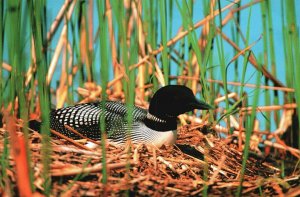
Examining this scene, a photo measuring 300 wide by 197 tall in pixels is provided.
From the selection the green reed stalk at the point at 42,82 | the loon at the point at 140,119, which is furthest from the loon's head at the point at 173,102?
the green reed stalk at the point at 42,82

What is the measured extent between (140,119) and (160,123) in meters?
0.11

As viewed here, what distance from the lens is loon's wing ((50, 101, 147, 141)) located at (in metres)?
3.35

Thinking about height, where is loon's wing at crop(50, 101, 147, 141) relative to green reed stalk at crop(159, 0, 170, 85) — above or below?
below

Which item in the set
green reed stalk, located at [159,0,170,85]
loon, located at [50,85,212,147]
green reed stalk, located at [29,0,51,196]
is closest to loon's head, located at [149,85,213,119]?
loon, located at [50,85,212,147]

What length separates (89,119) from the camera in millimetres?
3367

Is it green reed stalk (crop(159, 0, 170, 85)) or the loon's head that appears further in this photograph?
the loon's head

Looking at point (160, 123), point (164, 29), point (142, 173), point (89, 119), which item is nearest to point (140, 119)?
point (160, 123)

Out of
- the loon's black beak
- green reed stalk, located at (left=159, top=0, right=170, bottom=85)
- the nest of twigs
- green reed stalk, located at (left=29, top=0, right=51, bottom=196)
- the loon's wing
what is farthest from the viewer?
the loon's wing

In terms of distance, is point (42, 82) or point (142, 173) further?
point (142, 173)

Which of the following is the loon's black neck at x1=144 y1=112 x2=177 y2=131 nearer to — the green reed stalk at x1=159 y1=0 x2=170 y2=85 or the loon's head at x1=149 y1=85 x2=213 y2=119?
the loon's head at x1=149 y1=85 x2=213 y2=119

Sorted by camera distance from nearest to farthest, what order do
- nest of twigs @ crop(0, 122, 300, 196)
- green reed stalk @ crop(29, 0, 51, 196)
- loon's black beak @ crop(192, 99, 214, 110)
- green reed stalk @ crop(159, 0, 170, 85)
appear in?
green reed stalk @ crop(29, 0, 51, 196), nest of twigs @ crop(0, 122, 300, 196), green reed stalk @ crop(159, 0, 170, 85), loon's black beak @ crop(192, 99, 214, 110)

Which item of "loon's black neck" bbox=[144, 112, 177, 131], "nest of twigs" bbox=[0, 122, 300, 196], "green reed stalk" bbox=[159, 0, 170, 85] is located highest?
"green reed stalk" bbox=[159, 0, 170, 85]

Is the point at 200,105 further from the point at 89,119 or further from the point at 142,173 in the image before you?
the point at 142,173

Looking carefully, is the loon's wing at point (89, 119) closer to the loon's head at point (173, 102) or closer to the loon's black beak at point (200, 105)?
the loon's head at point (173, 102)
